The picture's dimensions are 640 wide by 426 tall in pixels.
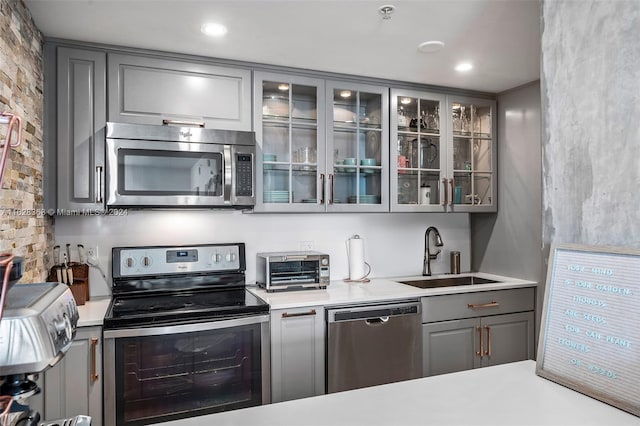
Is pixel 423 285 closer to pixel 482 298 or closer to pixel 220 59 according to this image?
pixel 482 298

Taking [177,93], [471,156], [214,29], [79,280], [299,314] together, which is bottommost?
[299,314]

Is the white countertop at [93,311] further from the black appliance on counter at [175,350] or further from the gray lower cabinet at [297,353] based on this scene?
the gray lower cabinet at [297,353]

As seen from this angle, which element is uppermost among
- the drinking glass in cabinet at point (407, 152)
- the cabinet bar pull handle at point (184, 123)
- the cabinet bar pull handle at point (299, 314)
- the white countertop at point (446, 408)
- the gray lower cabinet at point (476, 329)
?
the cabinet bar pull handle at point (184, 123)

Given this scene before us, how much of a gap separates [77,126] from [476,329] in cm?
286

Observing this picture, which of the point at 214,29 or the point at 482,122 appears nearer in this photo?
the point at 214,29

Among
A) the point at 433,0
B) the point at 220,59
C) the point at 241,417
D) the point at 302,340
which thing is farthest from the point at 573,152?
the point at 220,59

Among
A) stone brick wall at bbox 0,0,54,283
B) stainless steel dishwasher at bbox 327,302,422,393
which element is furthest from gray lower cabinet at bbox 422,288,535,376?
stone brick wall at bbox 0,0,54,283

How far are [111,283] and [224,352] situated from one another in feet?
3.07

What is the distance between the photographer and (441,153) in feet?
10.3

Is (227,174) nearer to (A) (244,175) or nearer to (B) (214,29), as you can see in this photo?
(A) (244,175)

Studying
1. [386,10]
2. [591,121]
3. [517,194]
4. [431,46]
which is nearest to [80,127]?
[386,10]

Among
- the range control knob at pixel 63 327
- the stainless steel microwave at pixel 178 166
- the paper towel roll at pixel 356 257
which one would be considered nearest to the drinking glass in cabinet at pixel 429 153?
the paper towel roll at pixel 356 257

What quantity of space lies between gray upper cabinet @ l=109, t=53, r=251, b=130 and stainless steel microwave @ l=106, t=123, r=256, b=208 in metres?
0.13

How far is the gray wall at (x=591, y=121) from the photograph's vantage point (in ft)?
3.43
